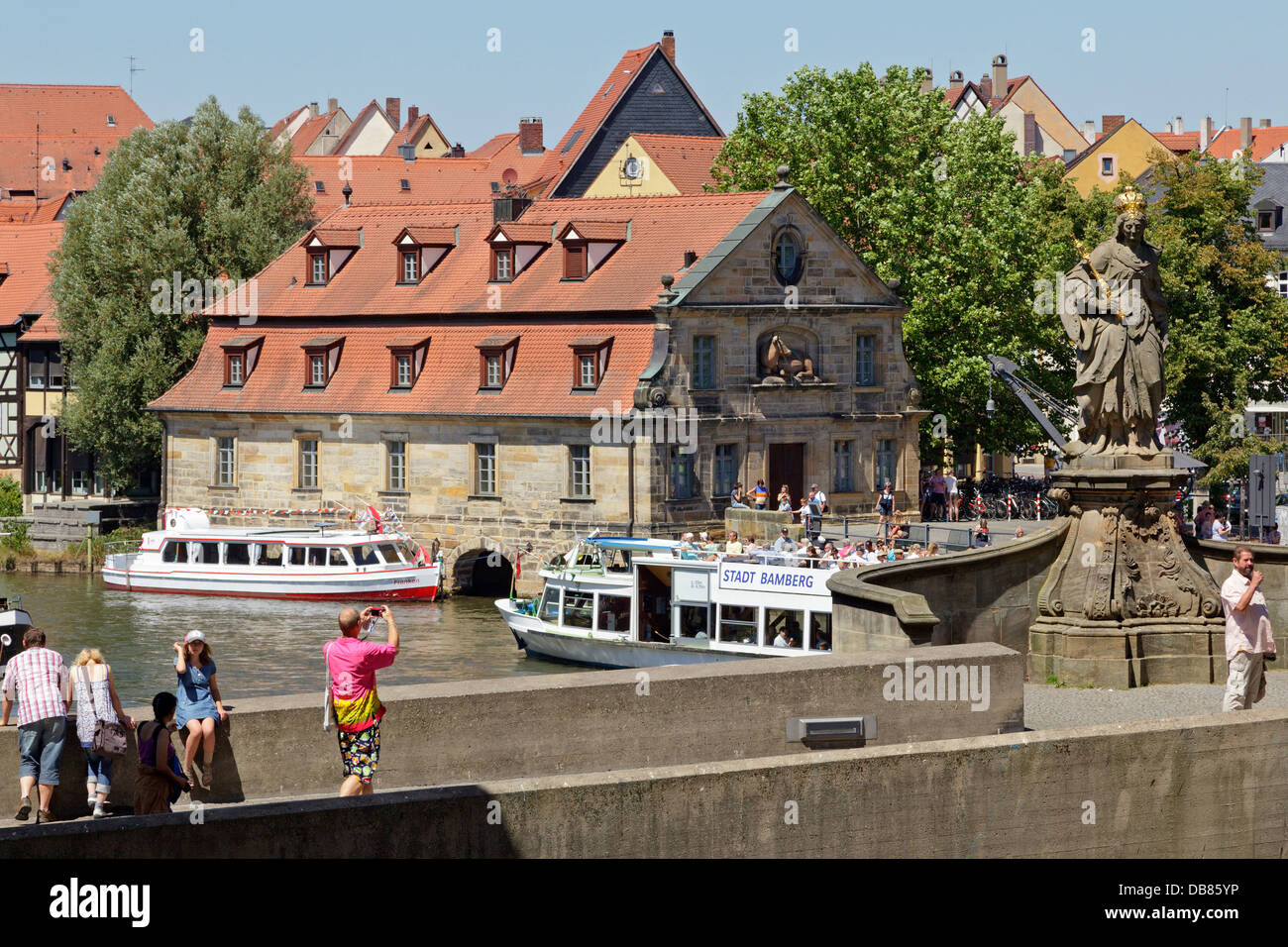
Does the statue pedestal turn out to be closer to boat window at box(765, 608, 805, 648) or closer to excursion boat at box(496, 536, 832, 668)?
excursion boat at box(496, 536, 832, 668)

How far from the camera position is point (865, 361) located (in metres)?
58.0

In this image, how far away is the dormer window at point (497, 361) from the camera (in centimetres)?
5619

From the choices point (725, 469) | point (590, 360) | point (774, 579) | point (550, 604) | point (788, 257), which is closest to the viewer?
point (774, 579)

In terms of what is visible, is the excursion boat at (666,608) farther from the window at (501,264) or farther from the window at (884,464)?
the window at (501,264)

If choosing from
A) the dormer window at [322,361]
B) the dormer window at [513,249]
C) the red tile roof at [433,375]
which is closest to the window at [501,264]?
the dormer window at [513,249]

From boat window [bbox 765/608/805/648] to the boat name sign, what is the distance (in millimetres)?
456

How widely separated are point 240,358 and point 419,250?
5642mm

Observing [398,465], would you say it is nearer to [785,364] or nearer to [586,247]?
[586,247]

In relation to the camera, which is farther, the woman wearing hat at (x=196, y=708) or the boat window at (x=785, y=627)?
the boat window at (x=785, y=627)

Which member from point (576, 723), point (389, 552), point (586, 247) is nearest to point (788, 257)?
point (586, 247)

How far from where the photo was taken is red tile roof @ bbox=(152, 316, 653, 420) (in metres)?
54.4

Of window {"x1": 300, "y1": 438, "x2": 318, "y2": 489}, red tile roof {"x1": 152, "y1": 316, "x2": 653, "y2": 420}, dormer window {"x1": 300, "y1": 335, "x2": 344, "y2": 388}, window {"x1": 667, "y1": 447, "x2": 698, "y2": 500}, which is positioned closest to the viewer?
window {"x1": 667, "y1": 447, "x2": 698, "y2": 500}

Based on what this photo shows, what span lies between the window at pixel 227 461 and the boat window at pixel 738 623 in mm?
22522

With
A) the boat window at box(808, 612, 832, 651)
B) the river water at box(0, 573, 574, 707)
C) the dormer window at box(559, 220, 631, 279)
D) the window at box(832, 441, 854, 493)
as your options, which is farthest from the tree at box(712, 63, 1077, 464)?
the boat window at box(808, 612, 832, 651)
